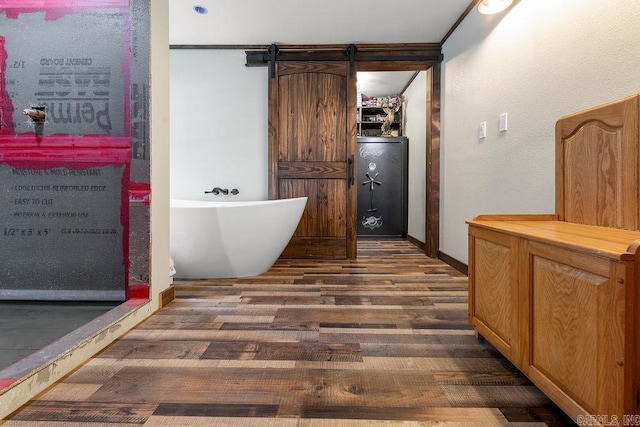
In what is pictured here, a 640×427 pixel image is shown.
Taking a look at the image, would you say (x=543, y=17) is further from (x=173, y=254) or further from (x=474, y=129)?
(x=173, y=254)

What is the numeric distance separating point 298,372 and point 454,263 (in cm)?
A: 211

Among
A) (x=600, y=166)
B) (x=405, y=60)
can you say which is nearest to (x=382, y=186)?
(x=405, y=60)

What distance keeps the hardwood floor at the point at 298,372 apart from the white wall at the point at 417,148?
7.48 feet

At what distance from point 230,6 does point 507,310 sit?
2.76 m

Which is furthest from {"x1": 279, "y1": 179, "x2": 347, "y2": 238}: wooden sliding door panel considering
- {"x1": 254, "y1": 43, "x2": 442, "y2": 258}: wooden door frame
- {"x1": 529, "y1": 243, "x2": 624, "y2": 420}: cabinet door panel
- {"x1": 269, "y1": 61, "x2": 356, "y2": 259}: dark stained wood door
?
{"x1": 529, "y1": 243, "x2": 624, "y2": 420}: cabinet door panel

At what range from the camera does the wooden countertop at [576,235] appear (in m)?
0.75

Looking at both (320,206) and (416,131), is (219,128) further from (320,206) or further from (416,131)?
(416,131)

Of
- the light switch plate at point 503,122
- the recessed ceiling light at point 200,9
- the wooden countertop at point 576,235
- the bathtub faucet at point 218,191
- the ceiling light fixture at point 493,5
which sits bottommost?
the wooden countertop at point 576,235

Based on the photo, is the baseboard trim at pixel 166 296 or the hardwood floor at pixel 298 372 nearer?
the hardwood floor at pixel 298 372

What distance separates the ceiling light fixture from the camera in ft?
6.66

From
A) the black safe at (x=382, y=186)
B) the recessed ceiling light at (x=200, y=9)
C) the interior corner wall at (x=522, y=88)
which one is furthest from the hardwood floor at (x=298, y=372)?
the black safe at (x=382, y=186)

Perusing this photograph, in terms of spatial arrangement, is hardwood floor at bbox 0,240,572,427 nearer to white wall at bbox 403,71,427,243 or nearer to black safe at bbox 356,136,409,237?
white wall at bbox 403,71,427,243

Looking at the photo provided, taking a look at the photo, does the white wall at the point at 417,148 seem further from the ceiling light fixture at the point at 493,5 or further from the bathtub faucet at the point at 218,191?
the bathtub faucet at the point at 218,191

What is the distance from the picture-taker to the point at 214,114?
11.3 ft
